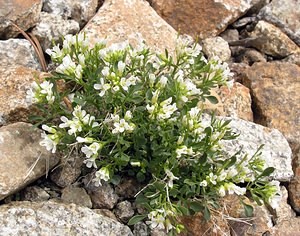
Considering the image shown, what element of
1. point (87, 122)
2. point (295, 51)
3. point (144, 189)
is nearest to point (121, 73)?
point (87, 122)

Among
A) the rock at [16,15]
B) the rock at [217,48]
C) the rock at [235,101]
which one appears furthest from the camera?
the rock at [217,48]

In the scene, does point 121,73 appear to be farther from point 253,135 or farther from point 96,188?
point 253,135

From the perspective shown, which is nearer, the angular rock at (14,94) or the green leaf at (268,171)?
the green leaf at (268,171)

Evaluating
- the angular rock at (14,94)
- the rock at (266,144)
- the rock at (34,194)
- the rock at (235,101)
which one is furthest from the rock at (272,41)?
the rock at (34,194)

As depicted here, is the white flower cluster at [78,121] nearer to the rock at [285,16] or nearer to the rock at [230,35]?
the rock at [230,35]

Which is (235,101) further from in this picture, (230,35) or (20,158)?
(20,158)

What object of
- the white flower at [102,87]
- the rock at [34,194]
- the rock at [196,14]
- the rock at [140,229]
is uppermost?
the white flower at [102,87]
